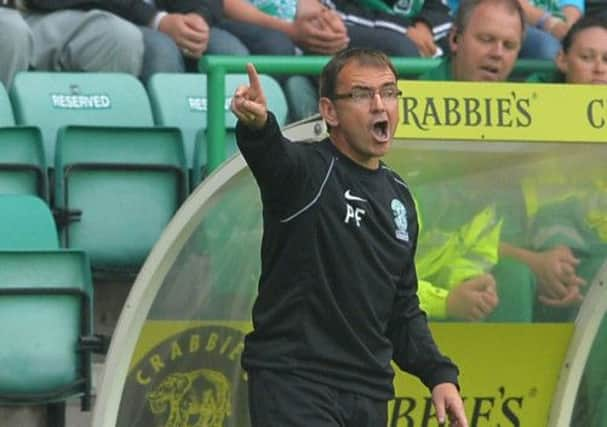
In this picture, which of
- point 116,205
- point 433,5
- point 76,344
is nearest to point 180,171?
point 116,205

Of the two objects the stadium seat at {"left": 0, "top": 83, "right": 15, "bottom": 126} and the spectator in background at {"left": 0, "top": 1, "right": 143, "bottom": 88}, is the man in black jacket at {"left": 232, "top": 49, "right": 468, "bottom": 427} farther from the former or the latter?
the spectator in background at {"left": 0, "top": 1, "right": 143, "bottom": 88}

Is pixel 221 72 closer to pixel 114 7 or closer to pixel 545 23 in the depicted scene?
pixel 114 7

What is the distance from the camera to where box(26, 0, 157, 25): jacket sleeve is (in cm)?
803

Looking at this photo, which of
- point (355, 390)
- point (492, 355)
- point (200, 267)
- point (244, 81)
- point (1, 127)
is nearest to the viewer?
point (355, 390)

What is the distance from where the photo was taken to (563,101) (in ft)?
20.6

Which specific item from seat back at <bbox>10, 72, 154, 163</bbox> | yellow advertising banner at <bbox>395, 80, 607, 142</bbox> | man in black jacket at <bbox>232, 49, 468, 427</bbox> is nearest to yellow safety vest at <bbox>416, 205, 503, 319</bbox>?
yellow advertising banner at <bbox>395, 80, 607, 142</bbox>

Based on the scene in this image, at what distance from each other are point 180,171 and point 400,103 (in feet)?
5.21

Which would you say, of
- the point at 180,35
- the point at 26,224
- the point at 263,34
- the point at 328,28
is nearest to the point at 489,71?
the point at 328,28

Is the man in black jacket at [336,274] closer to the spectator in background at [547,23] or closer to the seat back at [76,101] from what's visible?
the seat back at [76,101]

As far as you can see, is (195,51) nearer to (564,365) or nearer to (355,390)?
(564,365)

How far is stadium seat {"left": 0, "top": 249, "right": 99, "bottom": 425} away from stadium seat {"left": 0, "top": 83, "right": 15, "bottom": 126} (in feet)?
2.95

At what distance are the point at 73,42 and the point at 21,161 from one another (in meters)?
0.92

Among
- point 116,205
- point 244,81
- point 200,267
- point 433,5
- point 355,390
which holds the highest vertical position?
point 433,5

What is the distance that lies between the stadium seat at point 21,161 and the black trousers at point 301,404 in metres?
2.40
